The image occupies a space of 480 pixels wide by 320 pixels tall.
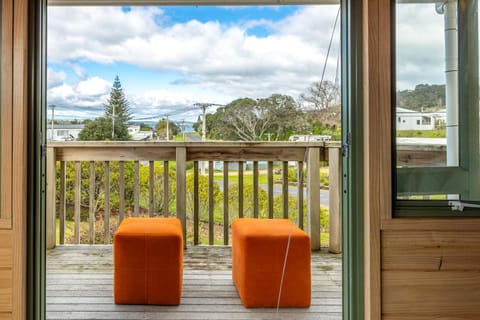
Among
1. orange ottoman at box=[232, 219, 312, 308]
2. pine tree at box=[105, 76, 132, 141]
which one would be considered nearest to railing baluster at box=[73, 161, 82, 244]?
pine tree at box=[105, 76, 132, 141]

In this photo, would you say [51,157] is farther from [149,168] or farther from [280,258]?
[280,258]

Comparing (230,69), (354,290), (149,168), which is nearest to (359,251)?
(354,290)

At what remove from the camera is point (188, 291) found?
2.54 meters

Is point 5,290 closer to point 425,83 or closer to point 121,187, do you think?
point 425,83

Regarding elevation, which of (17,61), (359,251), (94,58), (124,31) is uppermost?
(124,31)

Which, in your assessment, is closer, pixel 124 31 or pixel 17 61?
pixel 17 61

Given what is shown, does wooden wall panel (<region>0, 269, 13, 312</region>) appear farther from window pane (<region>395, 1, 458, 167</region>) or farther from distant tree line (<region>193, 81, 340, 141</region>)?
distant tree line (<region>193, 81, 340, 141</region>)

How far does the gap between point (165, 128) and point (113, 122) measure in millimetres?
526

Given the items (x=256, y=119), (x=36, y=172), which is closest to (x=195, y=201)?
(x=256, y=119)

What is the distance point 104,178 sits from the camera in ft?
11.6

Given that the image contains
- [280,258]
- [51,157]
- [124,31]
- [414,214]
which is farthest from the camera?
[124,31]

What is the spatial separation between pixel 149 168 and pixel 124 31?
1.55 meters

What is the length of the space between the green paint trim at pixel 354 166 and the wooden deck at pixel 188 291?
2.74ft

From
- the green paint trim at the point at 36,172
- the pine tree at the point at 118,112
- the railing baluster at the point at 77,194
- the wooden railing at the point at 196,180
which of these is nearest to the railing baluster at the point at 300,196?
the wooden railing at the point at 196,180
